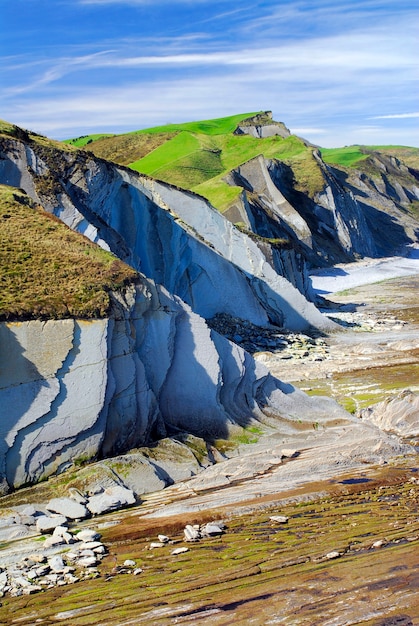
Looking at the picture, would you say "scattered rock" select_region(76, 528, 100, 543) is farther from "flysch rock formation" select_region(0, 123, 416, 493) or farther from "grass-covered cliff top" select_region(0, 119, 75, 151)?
"grass-covered cliff top" select_region(0, 119, 75, 151)

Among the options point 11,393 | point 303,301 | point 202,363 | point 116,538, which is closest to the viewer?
point 116,538

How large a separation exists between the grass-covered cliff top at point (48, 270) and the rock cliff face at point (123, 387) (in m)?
0.38

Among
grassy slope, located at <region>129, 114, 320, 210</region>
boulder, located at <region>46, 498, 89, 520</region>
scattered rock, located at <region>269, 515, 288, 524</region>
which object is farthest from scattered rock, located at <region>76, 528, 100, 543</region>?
grassy slope, located at <region>129, 114, 320, 210</region>

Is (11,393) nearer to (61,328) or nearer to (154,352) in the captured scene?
(61,328)

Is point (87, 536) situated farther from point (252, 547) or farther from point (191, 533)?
point (252, 547)

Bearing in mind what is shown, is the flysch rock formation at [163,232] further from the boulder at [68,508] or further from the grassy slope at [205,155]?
the grassy slope at [205,155]

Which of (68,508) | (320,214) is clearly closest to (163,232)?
(68,508)

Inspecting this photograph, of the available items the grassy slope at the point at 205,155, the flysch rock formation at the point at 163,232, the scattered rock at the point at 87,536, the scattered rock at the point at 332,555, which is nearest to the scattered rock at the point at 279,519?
the scattered rock at the point at 332,555

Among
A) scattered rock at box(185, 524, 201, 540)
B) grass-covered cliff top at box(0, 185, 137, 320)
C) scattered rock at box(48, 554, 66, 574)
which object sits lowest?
scattered rock at box(185, 524, 201, 540)

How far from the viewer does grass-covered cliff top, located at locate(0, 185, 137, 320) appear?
1653 cm

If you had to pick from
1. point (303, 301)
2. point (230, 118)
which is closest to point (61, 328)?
point (303, 301)

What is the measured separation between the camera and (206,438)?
17.9 meters

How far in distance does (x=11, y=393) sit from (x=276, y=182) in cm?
6196

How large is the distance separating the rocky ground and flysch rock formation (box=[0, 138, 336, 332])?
14557 mm
